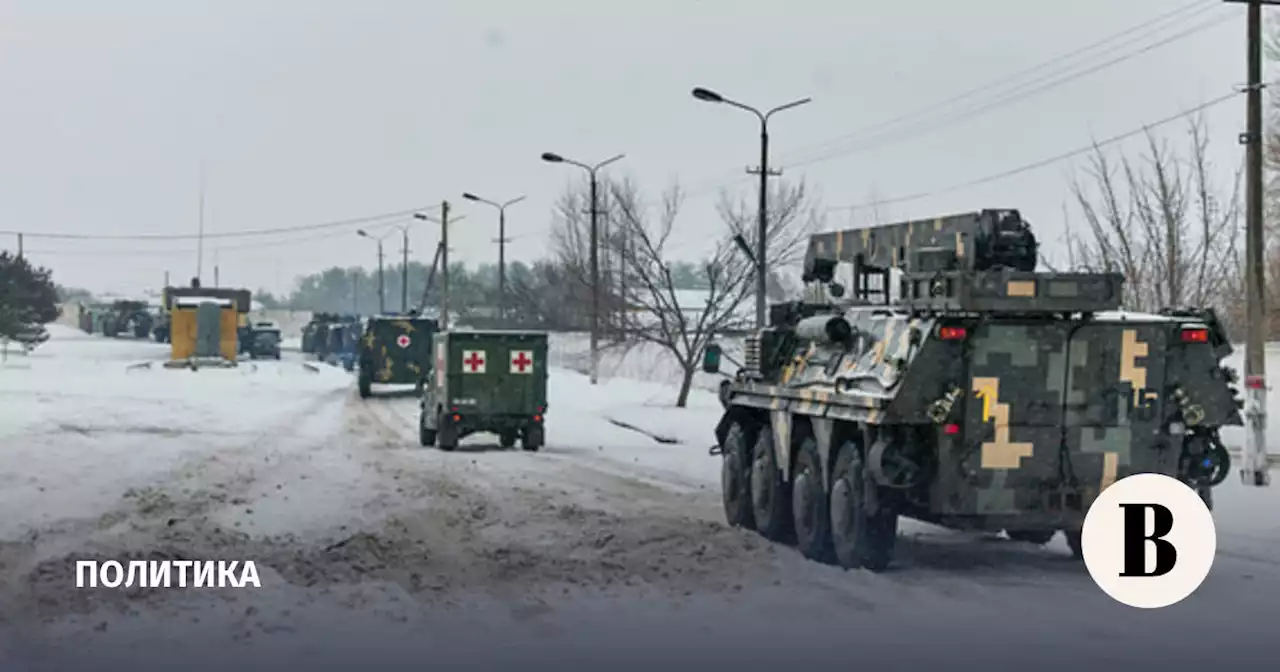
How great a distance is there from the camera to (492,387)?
29.9 meters

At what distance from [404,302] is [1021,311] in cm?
6361

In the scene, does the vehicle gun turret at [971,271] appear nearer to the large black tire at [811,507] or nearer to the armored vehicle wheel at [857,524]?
the armored vehicle wheel at [857,524]

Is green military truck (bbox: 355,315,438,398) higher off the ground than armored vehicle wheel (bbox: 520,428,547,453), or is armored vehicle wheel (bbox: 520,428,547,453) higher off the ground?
green military truck (bbox: 355,315,438,398)

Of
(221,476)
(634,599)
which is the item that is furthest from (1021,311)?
(221,476)

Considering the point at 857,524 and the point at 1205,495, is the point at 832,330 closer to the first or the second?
Result: the point at 857,524

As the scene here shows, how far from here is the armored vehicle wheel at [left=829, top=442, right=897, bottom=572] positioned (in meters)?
13.4

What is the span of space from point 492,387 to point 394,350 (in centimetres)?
1848

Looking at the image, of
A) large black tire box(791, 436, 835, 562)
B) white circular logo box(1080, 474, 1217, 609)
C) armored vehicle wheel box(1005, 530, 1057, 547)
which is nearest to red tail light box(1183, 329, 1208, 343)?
white circular logo box(1080, 474, 1217, 609)

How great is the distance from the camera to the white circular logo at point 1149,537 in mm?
12117

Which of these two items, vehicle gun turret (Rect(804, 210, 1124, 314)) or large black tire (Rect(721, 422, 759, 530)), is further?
large black tire (Rect(721, 422, 759, 530))

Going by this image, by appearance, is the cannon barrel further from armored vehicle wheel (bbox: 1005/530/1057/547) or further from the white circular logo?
the white circular logo

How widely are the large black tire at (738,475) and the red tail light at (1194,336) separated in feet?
15.9

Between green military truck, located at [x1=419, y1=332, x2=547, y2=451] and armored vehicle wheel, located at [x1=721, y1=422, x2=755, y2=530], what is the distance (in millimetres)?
12436

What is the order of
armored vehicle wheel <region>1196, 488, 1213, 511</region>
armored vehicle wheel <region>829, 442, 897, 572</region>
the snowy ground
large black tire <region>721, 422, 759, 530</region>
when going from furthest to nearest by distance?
large black tire <region>721, 422, 759, 530</region>, armored vehicle wheel <region>1196, 488, 1213, 511</region>, armored vehicle wheel <region>829, 442, 897, 572</region>, the snowy ground
